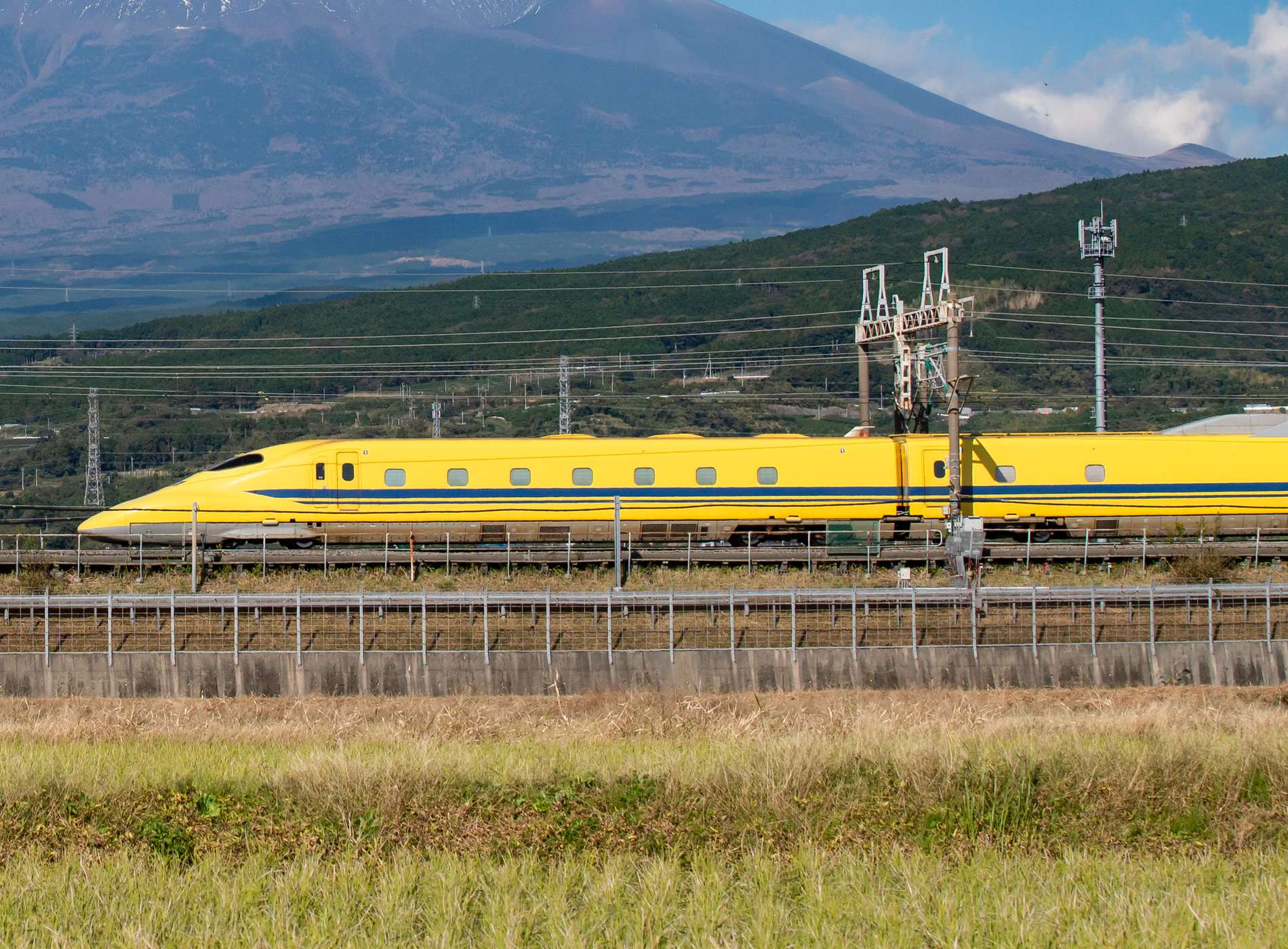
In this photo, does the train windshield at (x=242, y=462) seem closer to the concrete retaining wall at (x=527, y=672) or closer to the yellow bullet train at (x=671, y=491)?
the yellow bullet train at (x=671, y=491)

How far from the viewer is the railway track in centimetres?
4250

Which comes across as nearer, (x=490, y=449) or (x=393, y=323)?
(x=490, y=449)

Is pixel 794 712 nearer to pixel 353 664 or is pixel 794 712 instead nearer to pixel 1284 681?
pixel 353 664

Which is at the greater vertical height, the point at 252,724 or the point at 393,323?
the point at 393,323

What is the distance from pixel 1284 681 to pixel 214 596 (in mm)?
24483

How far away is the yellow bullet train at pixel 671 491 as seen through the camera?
45.9 metres

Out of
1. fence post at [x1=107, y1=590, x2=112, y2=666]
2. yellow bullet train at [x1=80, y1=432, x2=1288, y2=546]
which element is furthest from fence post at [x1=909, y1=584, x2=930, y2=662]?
A: fence post at [x1=107, y1=590, x2=112, y2=666]

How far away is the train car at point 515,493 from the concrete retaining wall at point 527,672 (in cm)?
1171

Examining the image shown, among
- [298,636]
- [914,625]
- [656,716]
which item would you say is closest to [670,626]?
[656,716]

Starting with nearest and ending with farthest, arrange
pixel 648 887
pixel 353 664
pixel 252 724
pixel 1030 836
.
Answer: pixel 648 887
pixel 1030 836
pixel 252 724
pixel 353 664

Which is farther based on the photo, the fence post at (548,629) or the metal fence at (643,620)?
the metal fence at (643,620)

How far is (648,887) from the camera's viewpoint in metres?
14.8

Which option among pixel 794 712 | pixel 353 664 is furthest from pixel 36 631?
pixel 794 712

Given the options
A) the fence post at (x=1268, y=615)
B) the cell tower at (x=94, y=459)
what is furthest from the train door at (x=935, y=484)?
the cell tower at (x=94, y=459)
